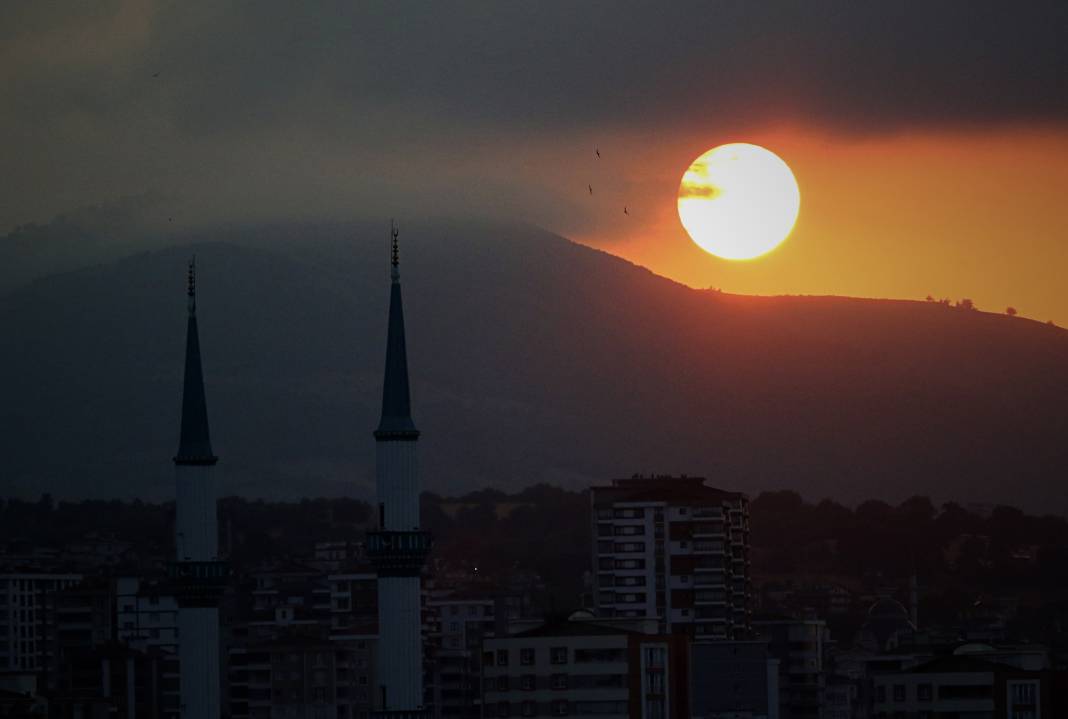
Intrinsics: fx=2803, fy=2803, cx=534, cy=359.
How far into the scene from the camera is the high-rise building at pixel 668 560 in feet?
352

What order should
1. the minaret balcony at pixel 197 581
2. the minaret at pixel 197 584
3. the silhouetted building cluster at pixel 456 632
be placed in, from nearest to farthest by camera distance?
the silhouetted building cluster at pixel 456 632 < the minaret at pixel 197 584 < the minaret balcony at pixel 197 581

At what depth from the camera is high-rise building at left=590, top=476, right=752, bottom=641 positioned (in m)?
107

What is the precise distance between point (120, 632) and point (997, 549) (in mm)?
92430

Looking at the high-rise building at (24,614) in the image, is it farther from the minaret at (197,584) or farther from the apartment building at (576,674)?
the apartment building at (576,674)

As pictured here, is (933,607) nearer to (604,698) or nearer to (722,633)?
(722,633)

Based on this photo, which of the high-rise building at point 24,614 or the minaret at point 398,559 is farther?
the high-rise building at point 24,614

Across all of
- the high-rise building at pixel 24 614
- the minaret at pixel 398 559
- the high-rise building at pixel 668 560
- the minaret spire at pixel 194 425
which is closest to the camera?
the minaret at pixel 398 559

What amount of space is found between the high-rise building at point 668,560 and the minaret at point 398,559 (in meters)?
39.5

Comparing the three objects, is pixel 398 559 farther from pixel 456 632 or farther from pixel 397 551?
pixel 456 632

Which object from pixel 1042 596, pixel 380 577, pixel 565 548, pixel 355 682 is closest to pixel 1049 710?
pixel 380 577

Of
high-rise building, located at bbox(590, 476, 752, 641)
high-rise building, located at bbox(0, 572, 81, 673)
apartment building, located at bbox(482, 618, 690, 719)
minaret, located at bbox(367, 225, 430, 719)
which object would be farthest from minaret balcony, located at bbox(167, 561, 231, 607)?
high-rise building, located at bbox(0, 572, 81, 673)

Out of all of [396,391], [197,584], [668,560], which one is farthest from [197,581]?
[668,560]

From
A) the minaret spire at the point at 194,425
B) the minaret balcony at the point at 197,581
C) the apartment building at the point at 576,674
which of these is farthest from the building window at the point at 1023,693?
the minaret spire at the point at 194,425

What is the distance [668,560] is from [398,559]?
141ft
